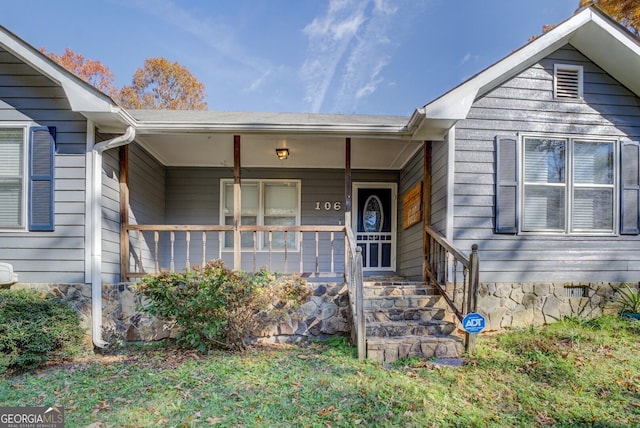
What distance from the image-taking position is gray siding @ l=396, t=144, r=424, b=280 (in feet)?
19.6

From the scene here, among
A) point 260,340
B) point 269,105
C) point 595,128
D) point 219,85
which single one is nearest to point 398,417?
point 260,340

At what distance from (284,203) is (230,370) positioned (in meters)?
4.15

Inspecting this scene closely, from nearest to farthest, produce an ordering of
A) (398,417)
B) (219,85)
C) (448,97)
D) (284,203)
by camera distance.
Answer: (398,417)
(448,97)
(284,203)
(219,85)

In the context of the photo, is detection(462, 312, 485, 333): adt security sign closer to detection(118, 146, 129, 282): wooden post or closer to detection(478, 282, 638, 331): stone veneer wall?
detection(478, 282, 638, 331): stone veneer wall

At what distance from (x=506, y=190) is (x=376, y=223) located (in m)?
2.96

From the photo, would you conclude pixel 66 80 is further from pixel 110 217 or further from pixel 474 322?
A: pixel 474 322

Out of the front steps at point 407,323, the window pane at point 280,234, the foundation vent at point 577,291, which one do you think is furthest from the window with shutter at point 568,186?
the window pane at point 280,234

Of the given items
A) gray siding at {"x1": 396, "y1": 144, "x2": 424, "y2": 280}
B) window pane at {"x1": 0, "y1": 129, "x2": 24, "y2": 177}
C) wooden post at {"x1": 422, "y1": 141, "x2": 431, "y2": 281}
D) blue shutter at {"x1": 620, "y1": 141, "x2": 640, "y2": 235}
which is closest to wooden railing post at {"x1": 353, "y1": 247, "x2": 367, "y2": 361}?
wooden post at {"x1": 422, "y1": 141, "x2": 431, "y2": 281}

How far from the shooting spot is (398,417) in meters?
2.90

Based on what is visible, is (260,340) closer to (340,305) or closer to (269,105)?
(340,305)

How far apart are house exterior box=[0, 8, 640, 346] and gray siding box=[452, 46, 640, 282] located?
2cm

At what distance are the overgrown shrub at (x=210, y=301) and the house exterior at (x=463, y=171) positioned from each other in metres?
0.80

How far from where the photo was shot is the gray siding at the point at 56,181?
4730 mm

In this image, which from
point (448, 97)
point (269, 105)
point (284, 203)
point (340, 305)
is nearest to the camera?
point (448, 97)
